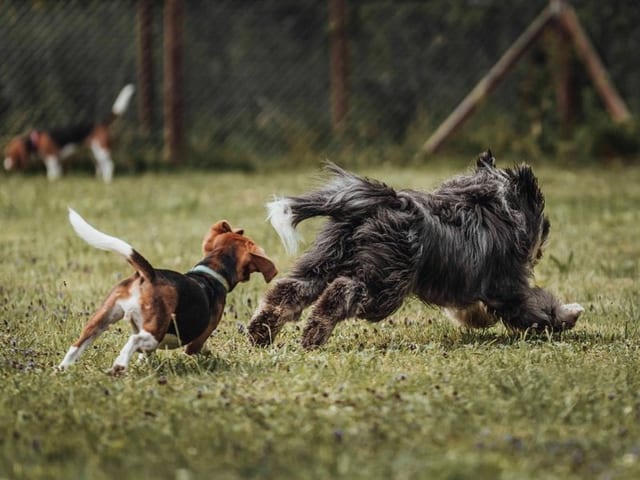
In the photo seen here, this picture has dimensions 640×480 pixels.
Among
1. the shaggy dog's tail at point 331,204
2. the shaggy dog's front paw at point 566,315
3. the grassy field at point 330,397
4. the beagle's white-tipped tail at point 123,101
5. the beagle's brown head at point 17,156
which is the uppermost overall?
the beagle's white-tipped tail at point 123,101

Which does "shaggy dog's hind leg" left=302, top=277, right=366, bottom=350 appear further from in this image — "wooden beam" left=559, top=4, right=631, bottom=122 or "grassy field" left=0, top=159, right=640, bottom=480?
"wooden beam" left=559, top=4, right=631, bottom=122

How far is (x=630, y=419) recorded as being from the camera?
153 inches

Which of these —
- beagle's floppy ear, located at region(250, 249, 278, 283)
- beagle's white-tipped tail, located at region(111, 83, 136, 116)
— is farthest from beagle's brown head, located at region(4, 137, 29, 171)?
beagle's floppy ear, located at region(250, 249, 278, 283)

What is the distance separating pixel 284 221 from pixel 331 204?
0.87 feet

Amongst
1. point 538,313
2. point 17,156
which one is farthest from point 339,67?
point 538,313

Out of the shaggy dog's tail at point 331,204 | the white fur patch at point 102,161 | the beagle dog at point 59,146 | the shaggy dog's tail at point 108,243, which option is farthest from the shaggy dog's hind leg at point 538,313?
the white fur patch at point 102,161

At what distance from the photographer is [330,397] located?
4137 mm

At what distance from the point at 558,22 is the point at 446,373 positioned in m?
10.3

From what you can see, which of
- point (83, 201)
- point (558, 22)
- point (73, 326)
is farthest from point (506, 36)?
point (73, 326)

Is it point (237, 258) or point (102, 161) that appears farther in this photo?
point (102, 161)

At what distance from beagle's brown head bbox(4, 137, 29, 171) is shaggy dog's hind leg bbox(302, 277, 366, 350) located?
27.2 feet

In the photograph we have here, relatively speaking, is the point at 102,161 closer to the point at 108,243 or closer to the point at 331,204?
the point at 331,204

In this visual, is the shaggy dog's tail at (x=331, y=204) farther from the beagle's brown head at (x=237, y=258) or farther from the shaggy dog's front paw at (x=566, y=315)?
the shaggy dog's front paw at (x=566, y=315)

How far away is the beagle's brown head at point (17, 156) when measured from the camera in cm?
1253
